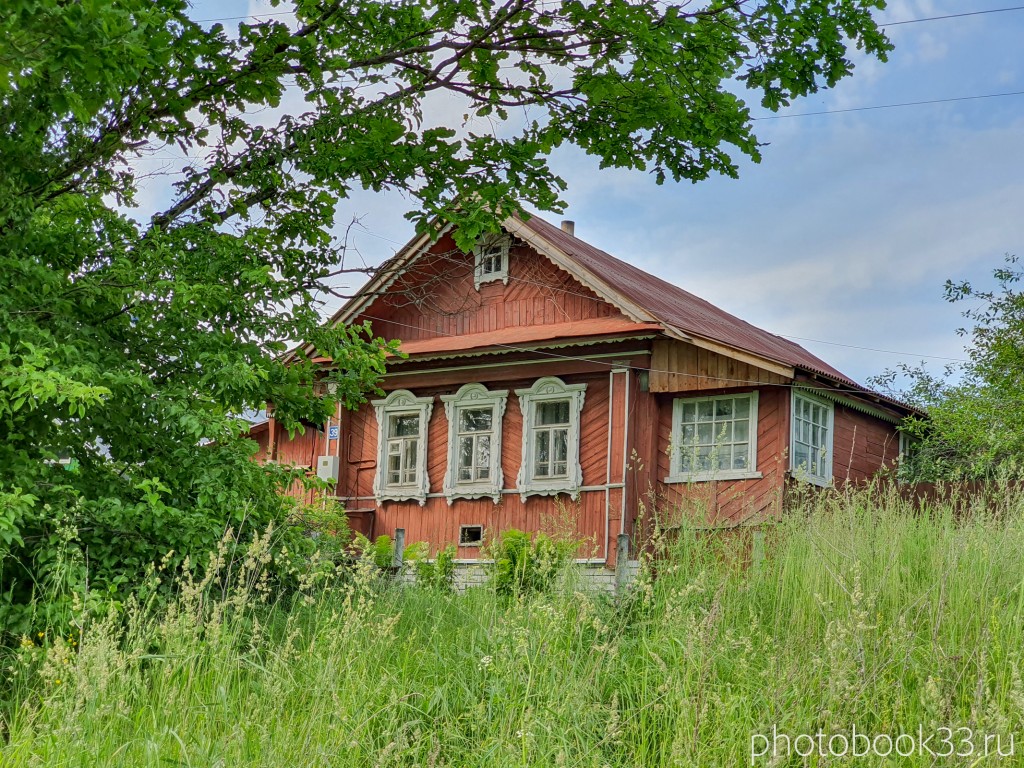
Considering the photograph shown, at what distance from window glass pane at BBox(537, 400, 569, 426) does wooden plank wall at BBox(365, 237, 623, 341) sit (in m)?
1.29

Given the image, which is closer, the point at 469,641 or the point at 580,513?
the point at 469,641

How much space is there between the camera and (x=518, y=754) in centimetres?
455

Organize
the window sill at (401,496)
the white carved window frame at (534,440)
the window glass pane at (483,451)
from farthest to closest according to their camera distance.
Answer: the window sill at (401,496) → the window glass pane at (483,451) → the white carved window frame at (534,440)

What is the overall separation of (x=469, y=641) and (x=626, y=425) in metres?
9.39

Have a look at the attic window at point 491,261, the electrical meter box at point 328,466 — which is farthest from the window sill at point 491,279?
the electrical meter box at point 328,466

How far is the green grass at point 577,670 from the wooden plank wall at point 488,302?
9616 mm

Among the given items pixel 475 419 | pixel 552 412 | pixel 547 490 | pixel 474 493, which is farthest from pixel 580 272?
pixel 474 493

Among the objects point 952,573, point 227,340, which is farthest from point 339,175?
point 952,573

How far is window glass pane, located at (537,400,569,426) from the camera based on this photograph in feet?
55.0

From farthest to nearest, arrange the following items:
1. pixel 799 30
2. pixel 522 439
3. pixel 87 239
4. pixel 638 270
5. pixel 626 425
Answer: pixel 638 270, pixel 522 439, pixel 626 425, pixel 799 30, pixel 87 239

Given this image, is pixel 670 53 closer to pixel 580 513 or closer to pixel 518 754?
pixel 518 754

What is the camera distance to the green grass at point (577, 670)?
4.41m

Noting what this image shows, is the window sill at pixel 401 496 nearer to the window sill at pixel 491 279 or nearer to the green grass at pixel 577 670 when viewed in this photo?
the window sill at pixel 491 279

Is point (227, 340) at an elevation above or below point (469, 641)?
above
